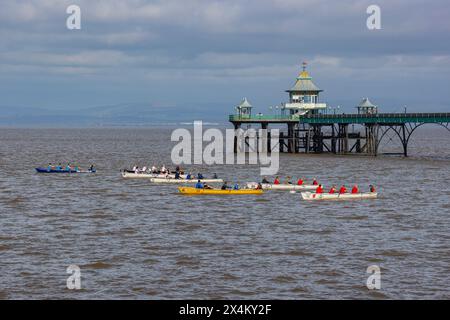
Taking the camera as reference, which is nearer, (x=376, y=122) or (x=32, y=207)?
(x=32, y=207)

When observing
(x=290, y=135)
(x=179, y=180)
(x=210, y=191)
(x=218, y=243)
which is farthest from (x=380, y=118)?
(x=218, y=243)

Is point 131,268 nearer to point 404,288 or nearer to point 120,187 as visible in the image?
point 404,288

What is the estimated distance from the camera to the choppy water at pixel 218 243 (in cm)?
3631

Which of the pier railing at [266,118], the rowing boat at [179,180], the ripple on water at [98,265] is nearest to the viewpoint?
the ripple on water at [98,265]

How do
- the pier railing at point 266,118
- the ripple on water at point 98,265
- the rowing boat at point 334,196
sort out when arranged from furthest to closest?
the pier railing at point 266,118
the rowing boat at point 334,196
the ripple on water at point 98,265

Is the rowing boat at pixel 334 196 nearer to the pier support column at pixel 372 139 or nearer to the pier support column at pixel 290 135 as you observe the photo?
the pier support column at pixel 372 139

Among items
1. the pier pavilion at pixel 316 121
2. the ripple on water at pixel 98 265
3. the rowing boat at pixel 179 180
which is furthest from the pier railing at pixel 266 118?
the ripple on water at pixel 98 265

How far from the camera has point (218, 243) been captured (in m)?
46.5

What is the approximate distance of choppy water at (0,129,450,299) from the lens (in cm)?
3631

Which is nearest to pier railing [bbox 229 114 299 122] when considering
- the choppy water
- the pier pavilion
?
the pier pavilion

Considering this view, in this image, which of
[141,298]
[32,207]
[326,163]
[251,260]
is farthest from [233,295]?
[326,163]

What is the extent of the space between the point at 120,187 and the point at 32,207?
18.4 metres

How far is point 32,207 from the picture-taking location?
62438 mm

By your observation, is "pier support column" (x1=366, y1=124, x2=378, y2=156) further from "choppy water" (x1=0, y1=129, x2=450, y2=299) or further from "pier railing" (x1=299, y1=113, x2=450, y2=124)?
"choppy water" (x1=0, y1=129, x2=450, y2=299)
